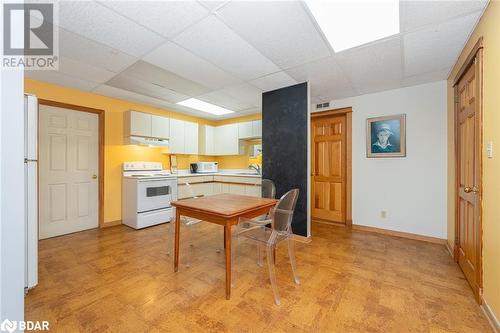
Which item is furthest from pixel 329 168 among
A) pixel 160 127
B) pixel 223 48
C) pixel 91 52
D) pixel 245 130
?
pixel 91 52

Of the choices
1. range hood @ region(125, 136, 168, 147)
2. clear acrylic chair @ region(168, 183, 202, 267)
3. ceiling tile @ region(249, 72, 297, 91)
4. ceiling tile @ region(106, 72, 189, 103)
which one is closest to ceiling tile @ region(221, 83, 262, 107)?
ceiling tile @ region(249, 72, 297, 91)

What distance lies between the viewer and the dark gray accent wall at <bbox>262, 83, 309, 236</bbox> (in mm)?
3219

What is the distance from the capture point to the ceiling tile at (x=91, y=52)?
7.02 ft

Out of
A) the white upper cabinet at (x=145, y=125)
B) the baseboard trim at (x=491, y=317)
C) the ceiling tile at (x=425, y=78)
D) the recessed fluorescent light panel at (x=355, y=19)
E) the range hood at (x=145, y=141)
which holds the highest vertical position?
the recessed fluorescent light panel at (x=355, y=19)

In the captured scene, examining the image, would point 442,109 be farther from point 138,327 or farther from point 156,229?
point 156,229

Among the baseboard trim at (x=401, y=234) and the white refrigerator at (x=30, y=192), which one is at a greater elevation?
the white refrigerator at (x=30, y=192)

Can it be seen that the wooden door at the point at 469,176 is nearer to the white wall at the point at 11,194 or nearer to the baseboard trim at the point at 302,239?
the baseboard trim at the point at 302,239

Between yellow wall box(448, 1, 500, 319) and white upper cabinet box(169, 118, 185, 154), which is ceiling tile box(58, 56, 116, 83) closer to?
white upper cabinet box(169, 118, 185, 154)

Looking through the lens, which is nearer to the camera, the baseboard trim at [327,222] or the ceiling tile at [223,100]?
the ceiling tile at [223,100]

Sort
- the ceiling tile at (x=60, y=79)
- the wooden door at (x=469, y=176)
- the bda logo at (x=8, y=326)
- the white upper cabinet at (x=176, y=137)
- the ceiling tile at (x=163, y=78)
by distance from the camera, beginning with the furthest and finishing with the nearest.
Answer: the white upper cabinet at (x=176, y=137)
the ceiling tile at (x=60, y=79)
the ceiling tile at (x=163, y=78)
the wooden door at (x=469, y=176)
the bda logo at (x=8, y=326)

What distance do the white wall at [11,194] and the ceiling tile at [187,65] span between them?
160 centimetres

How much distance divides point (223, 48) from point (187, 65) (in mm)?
614

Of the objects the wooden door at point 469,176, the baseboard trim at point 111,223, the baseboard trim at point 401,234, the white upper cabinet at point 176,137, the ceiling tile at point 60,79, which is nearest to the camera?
the wooden door at point 469,176

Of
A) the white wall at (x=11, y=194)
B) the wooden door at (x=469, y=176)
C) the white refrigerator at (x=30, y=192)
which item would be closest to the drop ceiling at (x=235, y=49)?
the wooden door at (x=469, y=176)
